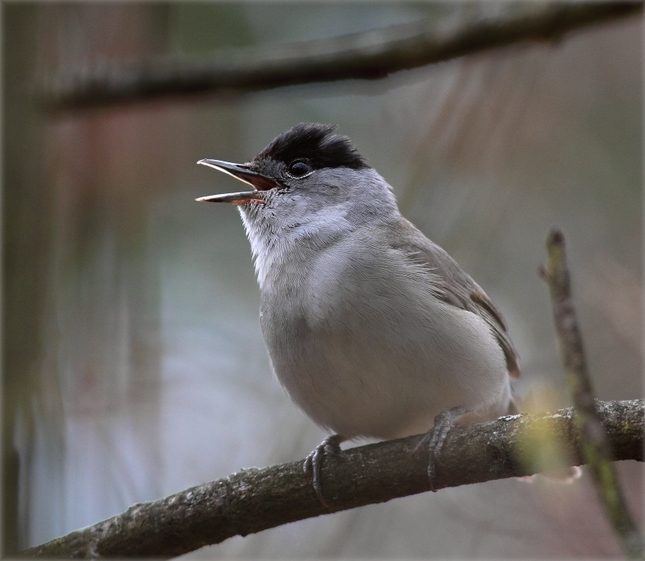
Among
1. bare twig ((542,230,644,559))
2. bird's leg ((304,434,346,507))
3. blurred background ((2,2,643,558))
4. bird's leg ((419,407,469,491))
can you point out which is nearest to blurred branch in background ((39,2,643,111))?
blurred background ((2,2,643,558))

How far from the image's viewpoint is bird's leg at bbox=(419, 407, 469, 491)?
351 centimetres

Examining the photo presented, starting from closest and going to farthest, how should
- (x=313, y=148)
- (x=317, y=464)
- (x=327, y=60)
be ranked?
(x=317, y=464), (x=327, y=60), (x=313, y=148)

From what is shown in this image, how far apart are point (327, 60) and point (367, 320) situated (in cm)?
155

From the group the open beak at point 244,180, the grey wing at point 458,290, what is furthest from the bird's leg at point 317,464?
the open beak at point 244,180

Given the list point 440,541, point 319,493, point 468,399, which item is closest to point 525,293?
point 440,541

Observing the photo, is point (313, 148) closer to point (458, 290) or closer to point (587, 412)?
point (458, 290)

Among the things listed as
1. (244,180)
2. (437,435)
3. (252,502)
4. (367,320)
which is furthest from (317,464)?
(244,180)

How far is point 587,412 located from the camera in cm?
161

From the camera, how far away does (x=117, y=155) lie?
A: 6293 mm

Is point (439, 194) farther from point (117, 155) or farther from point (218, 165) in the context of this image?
point (117, 155)

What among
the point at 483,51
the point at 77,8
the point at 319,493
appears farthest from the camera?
the point at 77,8

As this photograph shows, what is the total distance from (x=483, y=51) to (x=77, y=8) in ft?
7.80

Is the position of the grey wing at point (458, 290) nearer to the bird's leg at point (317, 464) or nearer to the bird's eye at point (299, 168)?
the bird's eye at point (299, 168)

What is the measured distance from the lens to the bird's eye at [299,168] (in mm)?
5355
